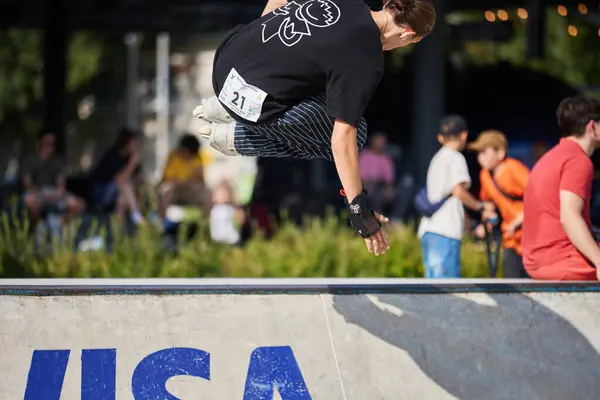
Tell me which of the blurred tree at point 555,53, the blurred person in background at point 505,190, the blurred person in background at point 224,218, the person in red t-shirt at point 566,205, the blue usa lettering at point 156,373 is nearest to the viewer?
the blue usa lettering at point 156,373

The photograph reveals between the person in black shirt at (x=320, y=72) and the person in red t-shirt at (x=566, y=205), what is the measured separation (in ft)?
5.39

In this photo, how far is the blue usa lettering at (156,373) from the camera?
5469 millimetres

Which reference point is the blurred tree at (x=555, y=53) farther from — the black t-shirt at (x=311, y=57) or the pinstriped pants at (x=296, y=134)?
the black t-shirt at (x=311, y=57)

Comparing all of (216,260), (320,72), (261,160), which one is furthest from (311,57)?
(261,160)

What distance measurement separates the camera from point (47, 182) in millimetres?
13469

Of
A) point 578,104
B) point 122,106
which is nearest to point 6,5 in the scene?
point 578,104

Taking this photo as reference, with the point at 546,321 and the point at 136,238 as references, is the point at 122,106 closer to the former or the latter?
the point at 136,238

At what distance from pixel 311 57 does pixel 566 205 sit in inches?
84.0

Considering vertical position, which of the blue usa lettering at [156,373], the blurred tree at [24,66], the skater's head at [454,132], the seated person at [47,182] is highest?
the blurred tree at [24,66]

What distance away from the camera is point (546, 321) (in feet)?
19.6

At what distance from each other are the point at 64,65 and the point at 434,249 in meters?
11.7

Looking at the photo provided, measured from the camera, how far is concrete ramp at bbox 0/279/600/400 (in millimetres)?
5527

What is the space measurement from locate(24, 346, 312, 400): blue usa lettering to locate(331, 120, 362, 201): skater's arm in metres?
1.10

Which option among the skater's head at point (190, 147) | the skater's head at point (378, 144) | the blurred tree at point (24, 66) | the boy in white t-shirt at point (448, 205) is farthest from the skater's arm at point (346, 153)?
the blurred tree at point (24, 66)
